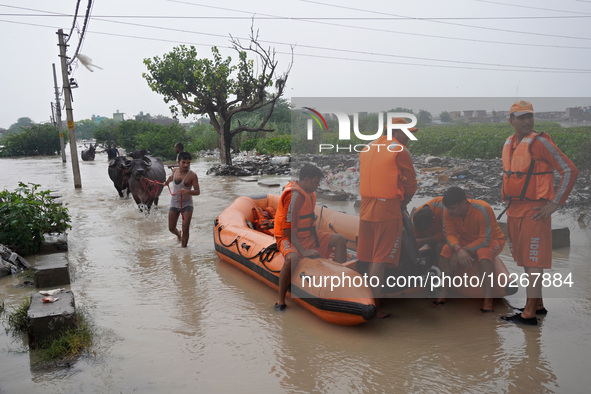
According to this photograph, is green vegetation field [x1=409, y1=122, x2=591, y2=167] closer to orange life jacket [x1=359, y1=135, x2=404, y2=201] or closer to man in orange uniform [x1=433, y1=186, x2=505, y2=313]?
man in orange uniform [x1=433, y1=186, x2=505, y2=313]

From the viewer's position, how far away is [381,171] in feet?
15.3

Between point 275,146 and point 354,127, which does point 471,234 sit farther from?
point 275,146

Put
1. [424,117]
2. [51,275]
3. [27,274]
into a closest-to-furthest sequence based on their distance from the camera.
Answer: [424,117]
[51,275]
[27,274]

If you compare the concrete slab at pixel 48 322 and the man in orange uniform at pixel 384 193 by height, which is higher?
the man in orange uniform at pixel 384 193

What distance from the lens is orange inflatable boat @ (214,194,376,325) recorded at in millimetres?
4629

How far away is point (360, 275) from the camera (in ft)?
15.8

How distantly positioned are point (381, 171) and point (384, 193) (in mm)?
213

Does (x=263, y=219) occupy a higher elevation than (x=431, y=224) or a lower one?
lower

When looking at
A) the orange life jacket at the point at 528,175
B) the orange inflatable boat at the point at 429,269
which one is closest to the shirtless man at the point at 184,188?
the orange inflatable boat at the point at 429,269

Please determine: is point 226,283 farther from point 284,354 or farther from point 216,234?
point 284,354

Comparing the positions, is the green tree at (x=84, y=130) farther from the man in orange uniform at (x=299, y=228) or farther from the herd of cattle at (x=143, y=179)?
the man in orange uniform at (x=299, y=228)

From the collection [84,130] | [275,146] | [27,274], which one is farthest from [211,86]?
[84,130]

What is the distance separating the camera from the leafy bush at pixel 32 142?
138 feet

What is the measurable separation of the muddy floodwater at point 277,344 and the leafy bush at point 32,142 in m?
41.0
